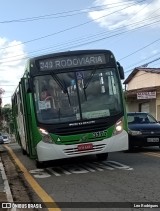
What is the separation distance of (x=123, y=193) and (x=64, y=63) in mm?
4794

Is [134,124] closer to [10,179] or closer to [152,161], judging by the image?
[152,161]

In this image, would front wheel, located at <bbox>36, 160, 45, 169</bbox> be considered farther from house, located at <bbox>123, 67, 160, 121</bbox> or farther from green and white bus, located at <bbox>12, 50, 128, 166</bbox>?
house, located at <bbox>123, 67, 160, 121</bbox>

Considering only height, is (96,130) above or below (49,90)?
below

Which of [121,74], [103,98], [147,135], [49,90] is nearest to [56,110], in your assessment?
[49,90]

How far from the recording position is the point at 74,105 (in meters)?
12.1

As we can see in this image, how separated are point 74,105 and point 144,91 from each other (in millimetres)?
25129

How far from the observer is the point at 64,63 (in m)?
12.5

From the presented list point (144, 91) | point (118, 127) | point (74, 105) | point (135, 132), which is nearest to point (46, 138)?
point (74, 105)

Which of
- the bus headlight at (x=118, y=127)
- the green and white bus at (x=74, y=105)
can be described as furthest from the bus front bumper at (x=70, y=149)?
the bus headlight at (x=118, y=127)

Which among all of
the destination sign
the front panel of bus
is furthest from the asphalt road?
the destination sign

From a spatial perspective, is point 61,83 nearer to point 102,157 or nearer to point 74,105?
point 74,105

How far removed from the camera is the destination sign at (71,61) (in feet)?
40.8

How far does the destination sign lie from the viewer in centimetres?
1243

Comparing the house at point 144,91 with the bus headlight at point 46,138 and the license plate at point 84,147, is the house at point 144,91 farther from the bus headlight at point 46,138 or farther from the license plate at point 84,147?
the bus headlight at point 46,138
